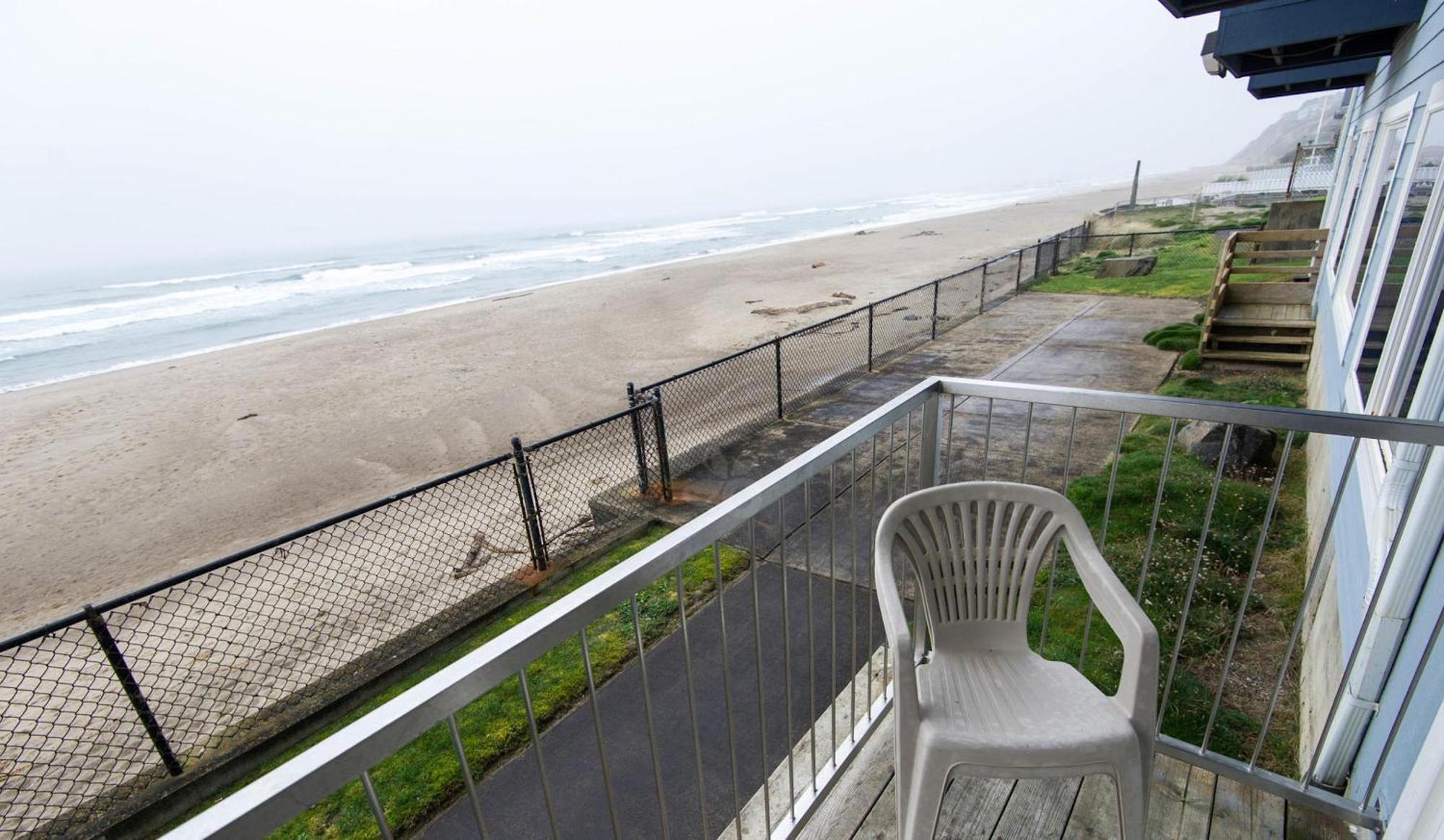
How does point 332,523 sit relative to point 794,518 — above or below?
above

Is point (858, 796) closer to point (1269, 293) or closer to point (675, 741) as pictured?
point (675, 741)

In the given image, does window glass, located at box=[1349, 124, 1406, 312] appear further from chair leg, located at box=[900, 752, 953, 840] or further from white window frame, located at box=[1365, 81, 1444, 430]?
chair leg, located at box=[900, 752, 953, 840]

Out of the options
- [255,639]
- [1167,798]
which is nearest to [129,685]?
[255,639]

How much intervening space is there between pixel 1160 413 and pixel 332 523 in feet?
13.7

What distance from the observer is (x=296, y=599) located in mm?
5770

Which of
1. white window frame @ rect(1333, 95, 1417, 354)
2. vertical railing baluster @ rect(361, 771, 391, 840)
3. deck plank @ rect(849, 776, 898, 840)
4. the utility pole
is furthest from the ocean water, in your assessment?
vertical railing baluster @ rect(361, 771, 391, 840)

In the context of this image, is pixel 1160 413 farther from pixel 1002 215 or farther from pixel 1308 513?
pixel 1002 215

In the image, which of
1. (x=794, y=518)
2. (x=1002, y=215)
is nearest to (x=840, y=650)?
(x=794, y=518)

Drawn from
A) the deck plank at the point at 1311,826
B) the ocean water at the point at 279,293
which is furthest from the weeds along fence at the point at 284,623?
the ocean water at the point at 279,293

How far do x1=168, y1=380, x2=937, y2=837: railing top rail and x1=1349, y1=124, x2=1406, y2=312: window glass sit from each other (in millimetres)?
5876

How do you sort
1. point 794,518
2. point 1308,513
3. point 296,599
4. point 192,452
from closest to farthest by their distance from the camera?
point 1308,513, point 794,518, point 296,599, point 192,452

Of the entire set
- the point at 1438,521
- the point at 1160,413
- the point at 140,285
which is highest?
the point at 1160,413

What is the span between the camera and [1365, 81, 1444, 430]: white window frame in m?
2.64

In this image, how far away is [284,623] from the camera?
216 inches
